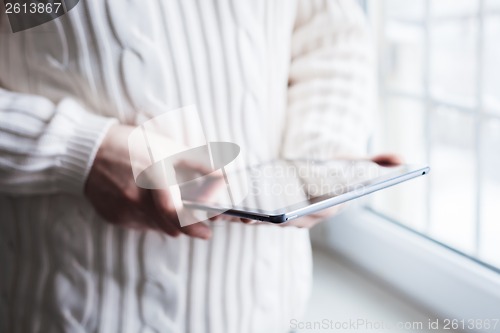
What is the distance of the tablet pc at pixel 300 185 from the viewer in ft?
1.23

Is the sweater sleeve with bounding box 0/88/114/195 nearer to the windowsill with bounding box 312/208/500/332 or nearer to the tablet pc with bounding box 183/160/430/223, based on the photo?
the tablet pc with bounding box 183/160/430/223

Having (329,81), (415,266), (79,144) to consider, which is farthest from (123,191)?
(415,266)

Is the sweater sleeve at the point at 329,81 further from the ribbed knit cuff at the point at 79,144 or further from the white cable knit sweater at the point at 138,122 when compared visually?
the ribbed knit cuff at the point at 79,144

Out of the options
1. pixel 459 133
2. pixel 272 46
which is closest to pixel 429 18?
pixel 459 133

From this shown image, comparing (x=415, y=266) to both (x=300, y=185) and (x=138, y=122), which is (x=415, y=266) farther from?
(x=138, y=122)

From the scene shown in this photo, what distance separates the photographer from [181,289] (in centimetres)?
45

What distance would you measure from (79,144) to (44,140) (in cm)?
2

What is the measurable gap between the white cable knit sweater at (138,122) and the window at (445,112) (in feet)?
0.60

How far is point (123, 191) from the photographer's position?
0.40 metres

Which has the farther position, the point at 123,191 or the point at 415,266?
the point at 415,266

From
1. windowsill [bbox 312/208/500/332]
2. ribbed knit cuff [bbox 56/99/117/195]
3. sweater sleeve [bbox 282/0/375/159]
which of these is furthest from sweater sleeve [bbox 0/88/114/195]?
windowsill [bbox 312/208/500/332]

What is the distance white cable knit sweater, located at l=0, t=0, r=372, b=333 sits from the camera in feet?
1.32

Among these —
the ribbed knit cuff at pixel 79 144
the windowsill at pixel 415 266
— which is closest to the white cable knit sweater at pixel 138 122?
the ribbed knit cuff at pixel 79 144

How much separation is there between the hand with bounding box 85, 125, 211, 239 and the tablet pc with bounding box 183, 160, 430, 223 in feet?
0.07
